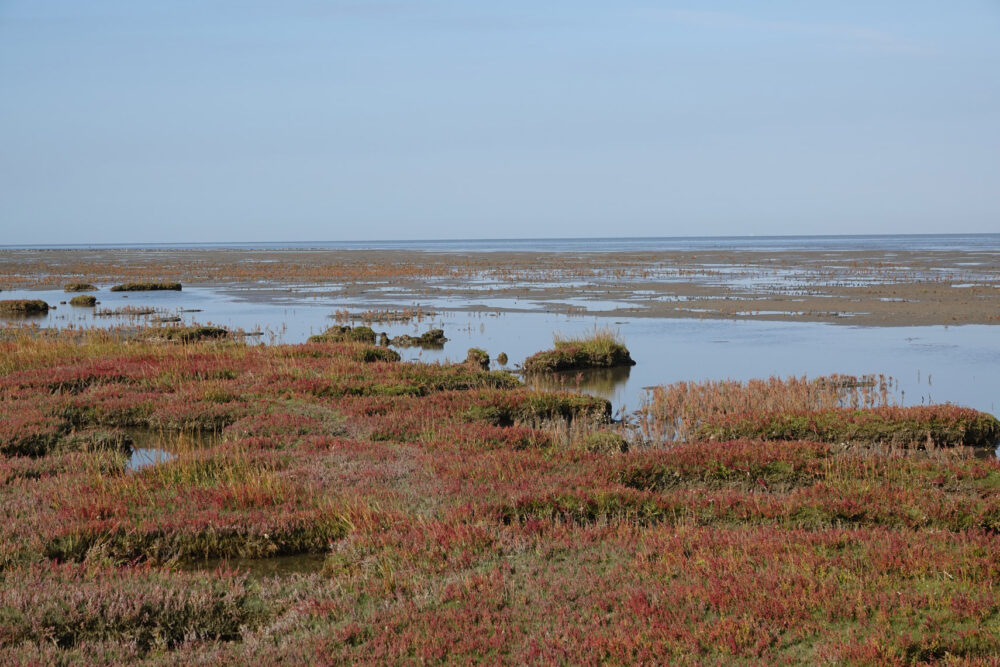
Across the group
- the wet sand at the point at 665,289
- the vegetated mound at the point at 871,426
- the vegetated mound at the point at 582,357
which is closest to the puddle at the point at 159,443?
the vegetated mound at the point at 871,426

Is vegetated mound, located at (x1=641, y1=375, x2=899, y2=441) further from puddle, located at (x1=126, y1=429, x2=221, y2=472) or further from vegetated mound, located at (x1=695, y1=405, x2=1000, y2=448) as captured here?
puddle, located at (x1=126, y1=429, x2=221, y2=472)

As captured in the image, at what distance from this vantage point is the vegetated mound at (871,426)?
14.2 metres

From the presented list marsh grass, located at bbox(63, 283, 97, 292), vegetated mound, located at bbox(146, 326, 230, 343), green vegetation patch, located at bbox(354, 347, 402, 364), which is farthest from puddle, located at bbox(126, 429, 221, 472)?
marsh grass, located at bbox(63, 283, 97, 292)

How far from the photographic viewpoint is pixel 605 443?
13.3 meters

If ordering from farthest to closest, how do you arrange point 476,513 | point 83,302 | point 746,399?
point 83,302 < point 746,399 < point 476,513

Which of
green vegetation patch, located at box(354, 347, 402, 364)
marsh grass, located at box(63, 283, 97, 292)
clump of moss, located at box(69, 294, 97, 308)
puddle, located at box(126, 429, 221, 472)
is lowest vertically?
puddle, located at box(126, 429, 221, 472)

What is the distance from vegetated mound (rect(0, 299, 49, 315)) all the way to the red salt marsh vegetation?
29207 mm

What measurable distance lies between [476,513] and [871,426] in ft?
27.2

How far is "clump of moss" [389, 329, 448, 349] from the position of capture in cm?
2958

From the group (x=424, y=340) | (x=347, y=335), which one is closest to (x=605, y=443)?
(x=347, y=335)

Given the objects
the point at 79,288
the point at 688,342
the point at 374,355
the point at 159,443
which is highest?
the point at 79,288

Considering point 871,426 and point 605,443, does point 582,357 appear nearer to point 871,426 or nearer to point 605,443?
point 871,426

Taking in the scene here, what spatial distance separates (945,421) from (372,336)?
62.0 feet

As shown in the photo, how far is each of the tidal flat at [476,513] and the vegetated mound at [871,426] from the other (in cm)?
6
